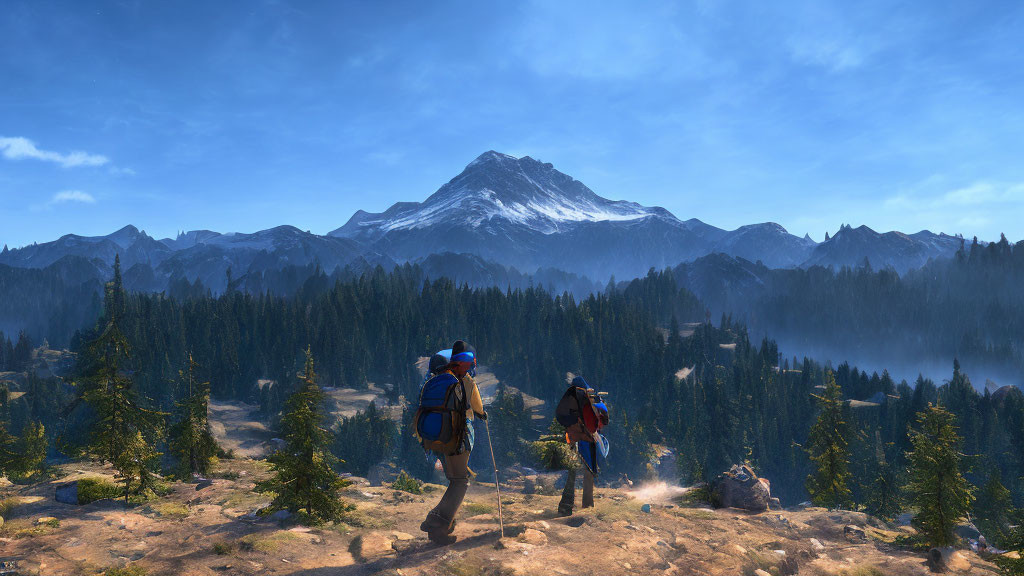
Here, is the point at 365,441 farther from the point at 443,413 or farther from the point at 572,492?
the point at 443,413

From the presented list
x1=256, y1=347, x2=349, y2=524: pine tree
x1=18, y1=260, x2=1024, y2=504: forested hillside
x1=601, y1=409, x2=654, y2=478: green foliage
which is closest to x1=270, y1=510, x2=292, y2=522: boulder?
x1=256, y1=347, x2=349, y2=524: pine tree

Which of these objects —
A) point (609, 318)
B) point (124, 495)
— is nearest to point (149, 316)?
point (609, 318)

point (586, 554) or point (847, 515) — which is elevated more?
point (586, 554)

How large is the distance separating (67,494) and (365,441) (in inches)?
2835

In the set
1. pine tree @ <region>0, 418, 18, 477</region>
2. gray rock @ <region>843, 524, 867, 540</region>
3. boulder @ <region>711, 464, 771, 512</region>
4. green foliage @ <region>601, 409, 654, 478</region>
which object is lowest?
green foliage @ <region>601, 409, 654, 478</region>

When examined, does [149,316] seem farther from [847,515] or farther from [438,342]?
[847,515]

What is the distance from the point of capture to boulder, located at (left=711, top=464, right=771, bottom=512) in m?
17.2

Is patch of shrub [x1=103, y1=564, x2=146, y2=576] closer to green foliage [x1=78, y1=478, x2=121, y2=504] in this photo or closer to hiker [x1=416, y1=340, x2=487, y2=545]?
hiker [x1=416, y1=340, x2=487, y2=545]

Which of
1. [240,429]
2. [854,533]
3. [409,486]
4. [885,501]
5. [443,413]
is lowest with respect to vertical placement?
[885,501]

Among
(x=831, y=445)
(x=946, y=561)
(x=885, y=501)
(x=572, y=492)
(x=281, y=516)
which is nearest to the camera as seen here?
(x=946, y=561)

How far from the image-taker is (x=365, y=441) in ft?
269

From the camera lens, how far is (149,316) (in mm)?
127625

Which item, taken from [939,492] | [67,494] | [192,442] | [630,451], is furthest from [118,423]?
[630,451]

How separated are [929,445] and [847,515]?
179 inches
